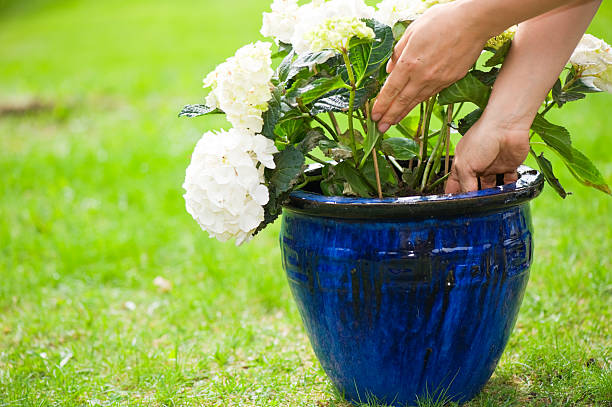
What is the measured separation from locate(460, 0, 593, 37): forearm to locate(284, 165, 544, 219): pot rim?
15.0 inches

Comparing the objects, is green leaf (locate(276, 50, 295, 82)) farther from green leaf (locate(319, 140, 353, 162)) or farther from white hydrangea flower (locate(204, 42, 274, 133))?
→ green leaf (locate(319, 140, 353, 162))

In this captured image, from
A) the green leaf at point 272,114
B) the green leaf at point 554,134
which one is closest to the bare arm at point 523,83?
the green leaf at point 554,134

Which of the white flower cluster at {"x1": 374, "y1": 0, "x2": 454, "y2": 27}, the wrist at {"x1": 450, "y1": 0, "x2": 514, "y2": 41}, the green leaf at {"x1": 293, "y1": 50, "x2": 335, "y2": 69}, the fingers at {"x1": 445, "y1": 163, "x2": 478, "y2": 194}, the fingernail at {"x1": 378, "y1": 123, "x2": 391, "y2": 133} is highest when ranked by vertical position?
the white flower cluster at {"x1": 374, "y1": 0, "x2": 454, "y2": 27}

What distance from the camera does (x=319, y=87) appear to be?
1537 mm

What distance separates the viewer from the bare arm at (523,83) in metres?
1.51

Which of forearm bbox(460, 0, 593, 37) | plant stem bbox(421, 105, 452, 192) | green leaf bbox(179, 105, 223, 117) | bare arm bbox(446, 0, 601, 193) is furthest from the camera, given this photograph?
plant stem bbox(421, 105, 452, 192)

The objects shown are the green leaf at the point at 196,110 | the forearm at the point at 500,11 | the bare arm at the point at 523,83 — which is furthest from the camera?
the green leaf at the point at 196,110

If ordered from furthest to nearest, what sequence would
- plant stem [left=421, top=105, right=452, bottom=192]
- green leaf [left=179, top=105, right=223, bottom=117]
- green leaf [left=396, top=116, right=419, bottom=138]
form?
green leaf [left=396, top=116, right=419, bottom=138]
plant stem [left=421, top=105, right=452, bottom=192]
green leaf [left=179, top=105, right=223, bottom=117]

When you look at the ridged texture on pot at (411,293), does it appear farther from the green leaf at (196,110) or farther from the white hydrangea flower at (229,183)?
the green leaf at (196,110)

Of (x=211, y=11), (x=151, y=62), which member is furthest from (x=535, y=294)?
(x=211, y=11)

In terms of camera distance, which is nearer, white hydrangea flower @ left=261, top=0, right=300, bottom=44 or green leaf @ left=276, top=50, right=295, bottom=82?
green leaf @ left=276, top=50, right=295, bottom=82

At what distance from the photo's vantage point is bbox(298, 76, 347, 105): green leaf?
1508 mm

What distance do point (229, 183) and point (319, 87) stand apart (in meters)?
0.32

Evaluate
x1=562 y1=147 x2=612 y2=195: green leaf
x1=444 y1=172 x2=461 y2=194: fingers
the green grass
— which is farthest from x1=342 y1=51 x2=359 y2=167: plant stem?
the green grass
